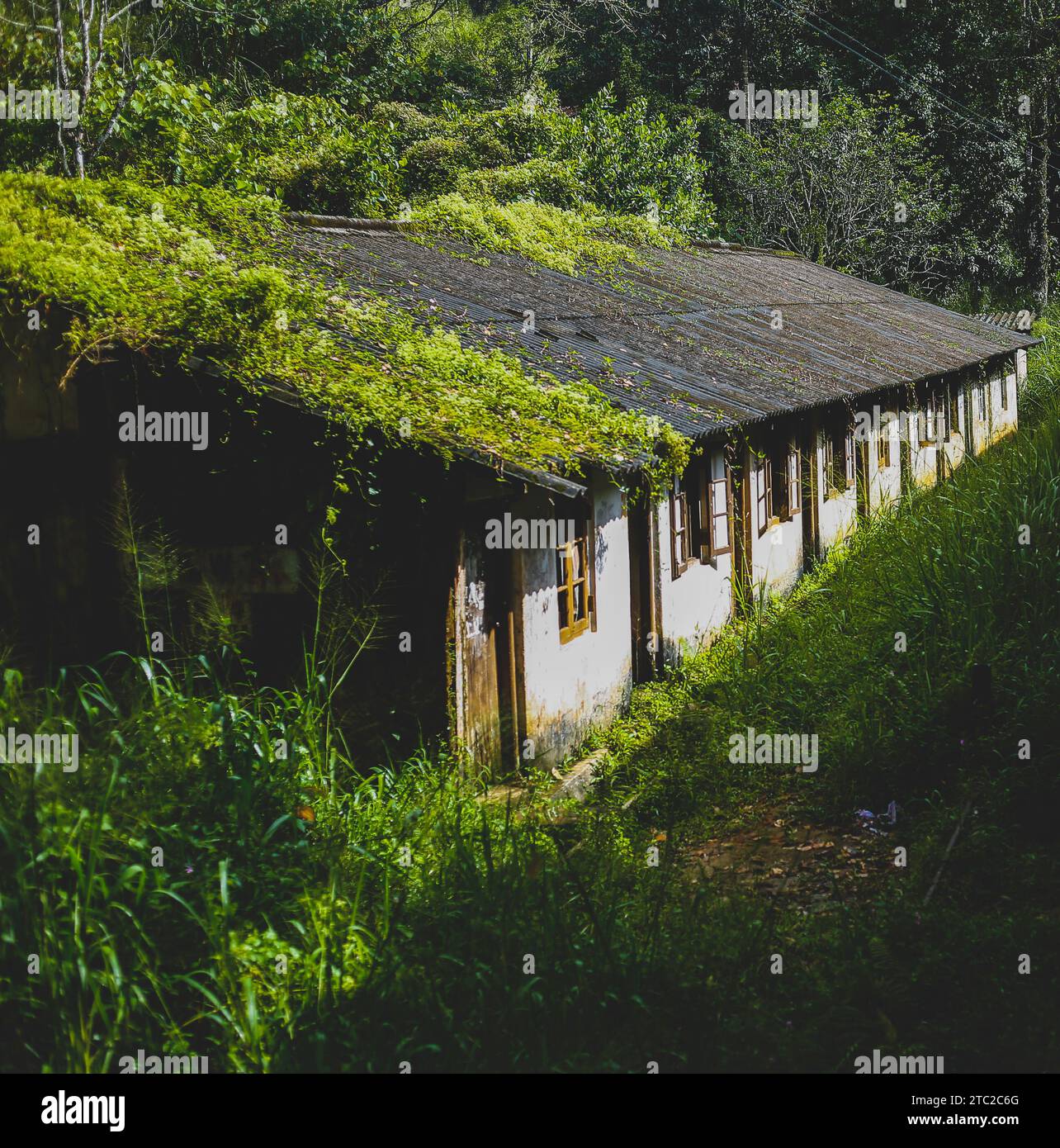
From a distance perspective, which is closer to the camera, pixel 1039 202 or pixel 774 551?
pixel 774 551

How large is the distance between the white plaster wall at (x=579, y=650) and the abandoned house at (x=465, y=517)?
26 millimetres

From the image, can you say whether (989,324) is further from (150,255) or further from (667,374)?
(150,255)

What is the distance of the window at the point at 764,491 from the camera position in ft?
40.5

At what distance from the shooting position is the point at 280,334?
7715mm

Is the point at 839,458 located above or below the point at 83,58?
below

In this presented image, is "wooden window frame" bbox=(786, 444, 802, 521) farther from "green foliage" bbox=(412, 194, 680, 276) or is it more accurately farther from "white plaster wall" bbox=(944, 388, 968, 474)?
"white plaster wall" bbox=(944, 388, 968, 474)

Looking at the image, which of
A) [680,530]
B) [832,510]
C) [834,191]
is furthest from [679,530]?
[834,191]

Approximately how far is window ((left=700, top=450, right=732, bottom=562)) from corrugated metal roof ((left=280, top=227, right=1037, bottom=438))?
81cm

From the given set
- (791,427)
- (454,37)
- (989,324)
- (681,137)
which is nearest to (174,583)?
(791,427)

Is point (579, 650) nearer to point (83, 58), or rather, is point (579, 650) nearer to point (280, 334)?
point (280, 334)

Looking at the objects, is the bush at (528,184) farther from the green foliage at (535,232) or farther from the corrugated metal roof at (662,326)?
the corrugated metal roof at (662,326)

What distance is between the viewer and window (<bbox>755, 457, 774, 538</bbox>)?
12359 mm

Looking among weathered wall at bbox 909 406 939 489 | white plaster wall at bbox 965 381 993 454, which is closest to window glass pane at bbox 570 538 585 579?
weathered wall at bbox 909 406 939 489

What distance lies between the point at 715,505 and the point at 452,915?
691 cm
